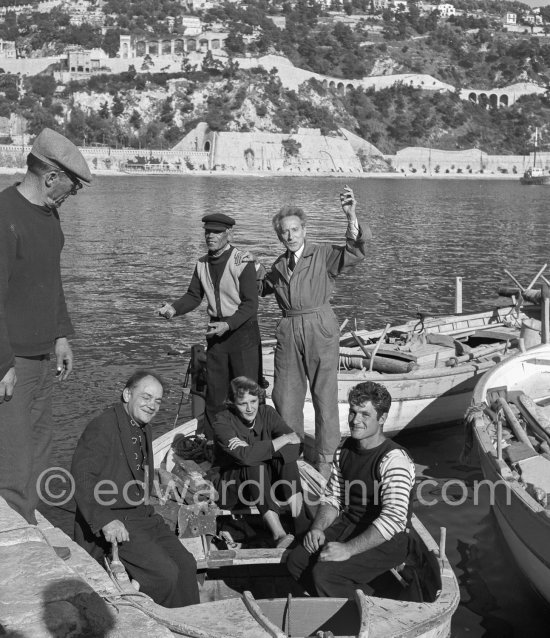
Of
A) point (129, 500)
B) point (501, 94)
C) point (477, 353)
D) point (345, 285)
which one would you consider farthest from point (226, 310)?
point (501, 94)

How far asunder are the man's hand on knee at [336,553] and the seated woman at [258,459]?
40.6 inches

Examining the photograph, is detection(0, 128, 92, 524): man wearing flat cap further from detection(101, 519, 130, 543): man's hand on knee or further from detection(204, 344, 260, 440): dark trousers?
detection(204, 344, 260, 440): dark trousers

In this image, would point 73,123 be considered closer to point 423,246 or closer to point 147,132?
point 147,132

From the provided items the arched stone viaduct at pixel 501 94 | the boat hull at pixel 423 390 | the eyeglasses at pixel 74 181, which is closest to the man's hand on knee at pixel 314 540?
the eyeglasses at pixel 74 181

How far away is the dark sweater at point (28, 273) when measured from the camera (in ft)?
15.6

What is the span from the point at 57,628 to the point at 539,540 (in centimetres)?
455

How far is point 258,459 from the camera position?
6.49 m

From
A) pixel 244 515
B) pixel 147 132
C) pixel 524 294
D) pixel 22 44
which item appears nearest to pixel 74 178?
pixel 244 515

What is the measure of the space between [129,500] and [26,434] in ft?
2.61

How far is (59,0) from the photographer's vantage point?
200m

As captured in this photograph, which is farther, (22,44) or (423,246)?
(22,44)

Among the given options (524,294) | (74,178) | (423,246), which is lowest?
(423,246)

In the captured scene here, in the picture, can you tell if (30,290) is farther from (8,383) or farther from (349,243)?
(349,243)

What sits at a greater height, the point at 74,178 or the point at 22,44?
the point at 22,44
